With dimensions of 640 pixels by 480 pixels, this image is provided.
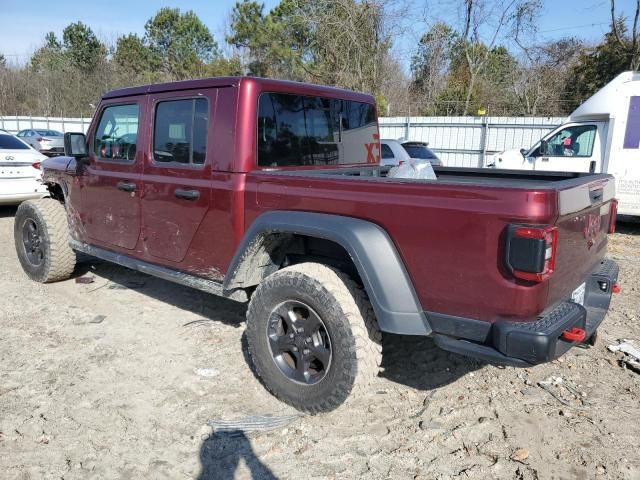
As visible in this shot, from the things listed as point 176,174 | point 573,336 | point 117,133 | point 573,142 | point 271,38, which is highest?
→ point 271,38

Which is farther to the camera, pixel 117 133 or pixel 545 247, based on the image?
pixel 117 133

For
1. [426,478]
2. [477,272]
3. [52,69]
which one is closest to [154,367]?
[426,478]

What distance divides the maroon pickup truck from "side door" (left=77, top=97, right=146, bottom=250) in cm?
2

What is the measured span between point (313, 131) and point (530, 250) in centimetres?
207

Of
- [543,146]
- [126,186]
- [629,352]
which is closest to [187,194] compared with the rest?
[126,186]

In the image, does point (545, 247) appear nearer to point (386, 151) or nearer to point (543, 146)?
point (543, 146)

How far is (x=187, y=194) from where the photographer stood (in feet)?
12.0

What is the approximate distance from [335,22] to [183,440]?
2204 centimetres

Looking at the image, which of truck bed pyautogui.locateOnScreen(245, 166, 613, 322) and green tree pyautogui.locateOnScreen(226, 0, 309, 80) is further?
green tree pyautogui.locateOnScreen(226, 0, 309, 80)

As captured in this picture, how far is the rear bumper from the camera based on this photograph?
93.5 inches

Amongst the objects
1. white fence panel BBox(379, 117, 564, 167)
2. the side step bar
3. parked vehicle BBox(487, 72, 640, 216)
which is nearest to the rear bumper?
the side step bar

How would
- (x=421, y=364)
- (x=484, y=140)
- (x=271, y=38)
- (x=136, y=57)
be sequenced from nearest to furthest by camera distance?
(x=421, y=364) → (x=484, y=140) → (x=271, y=38) → (x=136, y=57)

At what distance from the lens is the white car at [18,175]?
8672mm

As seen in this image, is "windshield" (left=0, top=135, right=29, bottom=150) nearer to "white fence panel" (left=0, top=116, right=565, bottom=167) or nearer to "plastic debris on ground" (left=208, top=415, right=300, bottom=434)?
"plastic debris on ground" (left=208, top=415, right=300, bottom=434)
